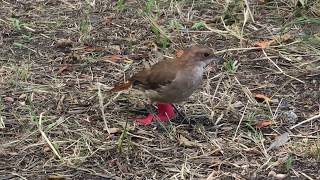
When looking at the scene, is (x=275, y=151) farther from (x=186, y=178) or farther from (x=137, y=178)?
(x=137, y=178)

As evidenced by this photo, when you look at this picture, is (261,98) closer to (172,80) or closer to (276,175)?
(172,80)

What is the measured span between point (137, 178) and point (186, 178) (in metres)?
0.32

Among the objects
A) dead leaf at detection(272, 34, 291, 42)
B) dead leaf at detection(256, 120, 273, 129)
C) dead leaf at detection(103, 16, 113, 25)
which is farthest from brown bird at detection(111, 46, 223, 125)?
dead leaf at detection(103, 16, 113, 25)

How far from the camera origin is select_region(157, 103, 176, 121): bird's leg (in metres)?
5.32

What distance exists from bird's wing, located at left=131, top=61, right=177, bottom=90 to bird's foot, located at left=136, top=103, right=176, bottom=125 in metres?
0.22

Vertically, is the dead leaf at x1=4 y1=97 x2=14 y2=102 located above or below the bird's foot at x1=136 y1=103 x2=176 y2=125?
above

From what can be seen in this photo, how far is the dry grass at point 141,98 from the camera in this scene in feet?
15.5

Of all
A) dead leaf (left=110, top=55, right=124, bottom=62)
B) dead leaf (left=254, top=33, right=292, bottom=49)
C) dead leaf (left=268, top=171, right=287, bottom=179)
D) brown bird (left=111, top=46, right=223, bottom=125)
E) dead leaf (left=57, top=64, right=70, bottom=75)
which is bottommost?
dead leaf (left=268, top=171, right=287, bottom=179)

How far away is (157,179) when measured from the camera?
4539mm

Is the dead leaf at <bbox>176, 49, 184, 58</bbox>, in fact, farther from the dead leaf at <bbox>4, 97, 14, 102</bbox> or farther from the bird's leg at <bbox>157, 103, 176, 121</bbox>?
the dead leaf at <bbox>4, 97, 14, 102</bbox>

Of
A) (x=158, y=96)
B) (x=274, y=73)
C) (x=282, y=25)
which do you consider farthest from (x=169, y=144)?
(x=282, y=25)

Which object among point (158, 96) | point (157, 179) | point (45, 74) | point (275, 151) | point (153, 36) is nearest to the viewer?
point (157, 179)

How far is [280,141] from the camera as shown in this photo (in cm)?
498

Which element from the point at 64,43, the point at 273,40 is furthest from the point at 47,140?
the point at 273,40
